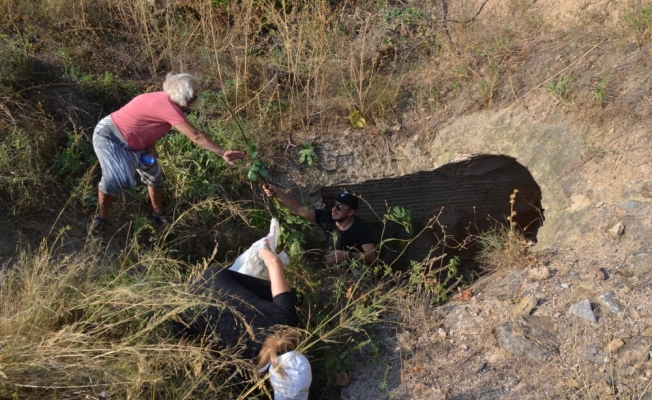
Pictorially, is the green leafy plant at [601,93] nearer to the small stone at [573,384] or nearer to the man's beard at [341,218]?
the man's beard at [341,218]

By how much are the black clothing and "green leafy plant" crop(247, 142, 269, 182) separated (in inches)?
50.0

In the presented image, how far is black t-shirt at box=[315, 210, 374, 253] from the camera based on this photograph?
5.51m

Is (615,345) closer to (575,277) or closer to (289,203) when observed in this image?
(575,277)

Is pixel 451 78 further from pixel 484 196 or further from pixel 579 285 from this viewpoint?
pixel 579 285

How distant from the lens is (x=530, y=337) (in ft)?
13.0

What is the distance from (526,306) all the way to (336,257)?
162cm

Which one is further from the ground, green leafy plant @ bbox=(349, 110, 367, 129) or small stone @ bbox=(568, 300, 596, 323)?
green leafy plant @ bbox=(349, 110, 367, 129)

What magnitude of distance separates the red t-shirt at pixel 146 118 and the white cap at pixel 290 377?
190 centimetres

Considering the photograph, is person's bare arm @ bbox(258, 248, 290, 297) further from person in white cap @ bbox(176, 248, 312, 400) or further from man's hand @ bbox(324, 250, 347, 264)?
man's hand @ bbox(324, 250, 347, 264)

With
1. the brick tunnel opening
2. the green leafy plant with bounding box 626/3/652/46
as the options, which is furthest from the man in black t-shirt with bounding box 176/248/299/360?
the green leafy plant with bounding box 626/3/652/46

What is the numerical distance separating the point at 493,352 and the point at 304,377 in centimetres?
126

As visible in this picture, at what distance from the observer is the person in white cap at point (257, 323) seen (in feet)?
11.5

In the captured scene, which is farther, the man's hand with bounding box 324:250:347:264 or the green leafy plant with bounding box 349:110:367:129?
the green leafy plant with bounding box 349:110:367:129

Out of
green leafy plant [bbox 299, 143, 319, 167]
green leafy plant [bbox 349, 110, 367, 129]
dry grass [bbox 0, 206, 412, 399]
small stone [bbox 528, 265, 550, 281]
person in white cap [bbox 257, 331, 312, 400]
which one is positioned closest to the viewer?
dry grass [bbox 0, 206, 412, 399]
